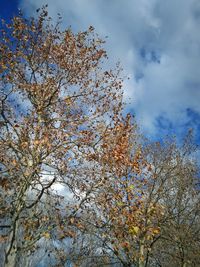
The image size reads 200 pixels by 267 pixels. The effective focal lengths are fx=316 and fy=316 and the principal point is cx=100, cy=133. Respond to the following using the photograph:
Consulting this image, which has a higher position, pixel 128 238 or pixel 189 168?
pixel 189 168

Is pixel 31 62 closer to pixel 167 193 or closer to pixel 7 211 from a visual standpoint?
pixel 7 211

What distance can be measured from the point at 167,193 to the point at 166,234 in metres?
2.98

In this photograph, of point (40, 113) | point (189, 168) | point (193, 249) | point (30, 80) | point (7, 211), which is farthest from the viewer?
point (189, 168)

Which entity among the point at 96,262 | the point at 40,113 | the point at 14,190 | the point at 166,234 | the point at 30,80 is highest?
the point at 30,80

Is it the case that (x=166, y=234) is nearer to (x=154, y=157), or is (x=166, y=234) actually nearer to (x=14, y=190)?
(x=154, y=157)

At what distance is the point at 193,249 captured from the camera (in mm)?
19000

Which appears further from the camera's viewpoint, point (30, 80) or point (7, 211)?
point (30, 80)

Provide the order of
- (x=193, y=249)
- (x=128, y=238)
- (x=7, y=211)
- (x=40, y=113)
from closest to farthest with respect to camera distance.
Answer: (x=7, y=211), (x=40, y=113), (x=128, y=238), (x=193, y=249)

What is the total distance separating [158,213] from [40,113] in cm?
874

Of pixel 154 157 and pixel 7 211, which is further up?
pixel 154 157

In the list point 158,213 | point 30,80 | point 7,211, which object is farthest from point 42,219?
point 158,213

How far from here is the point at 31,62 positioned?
1547cm

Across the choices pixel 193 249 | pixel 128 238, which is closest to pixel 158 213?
pixel 128 238

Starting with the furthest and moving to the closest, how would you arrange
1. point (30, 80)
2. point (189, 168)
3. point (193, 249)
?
point (189, 168) → point (193, 249) → point (30, 80)
